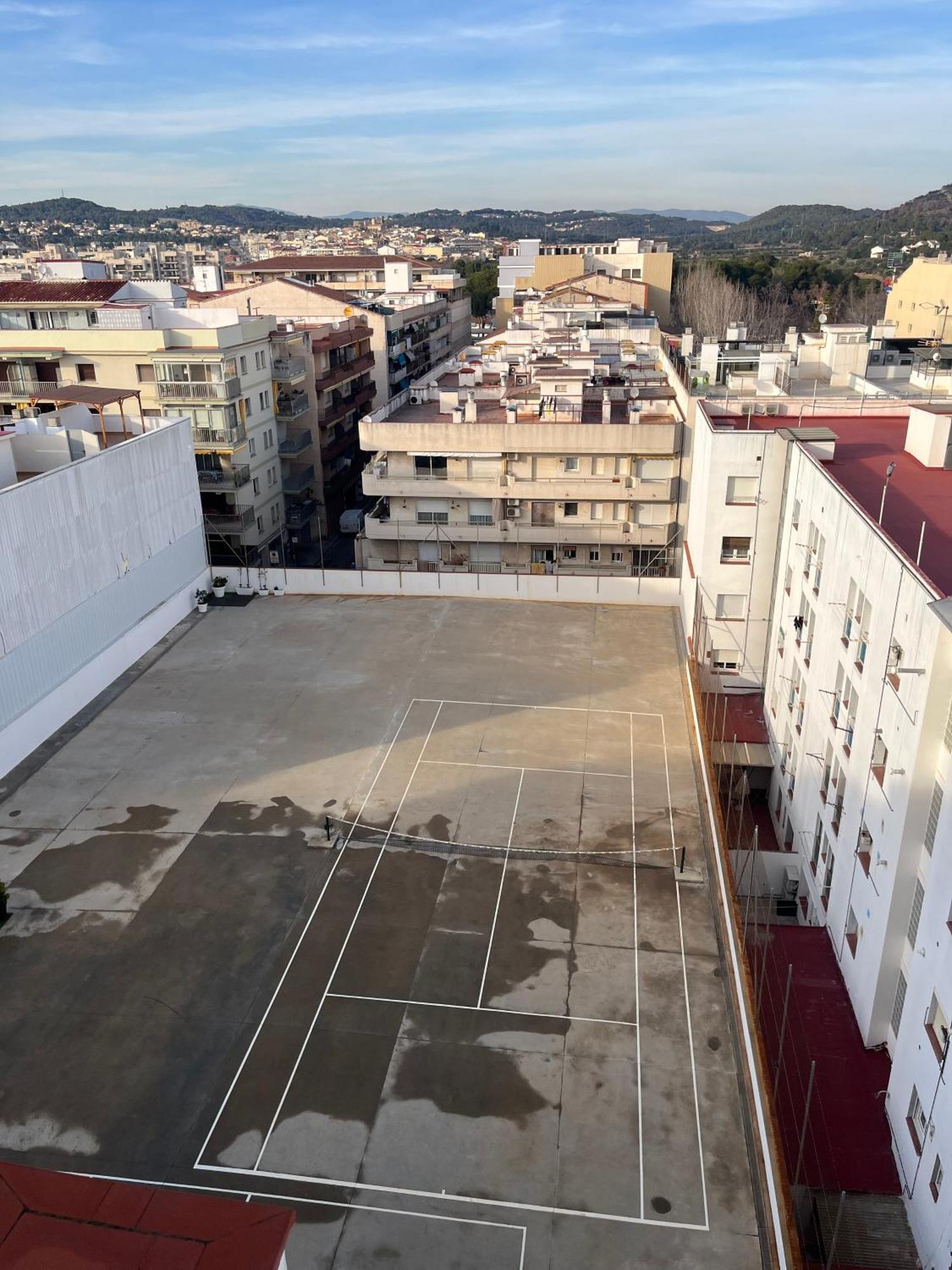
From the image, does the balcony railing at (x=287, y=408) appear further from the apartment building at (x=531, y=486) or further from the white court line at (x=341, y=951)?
the white court line at (x=341, y=951)

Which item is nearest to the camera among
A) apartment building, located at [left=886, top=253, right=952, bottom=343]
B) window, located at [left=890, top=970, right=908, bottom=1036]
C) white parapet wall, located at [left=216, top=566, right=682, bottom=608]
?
window, located at [left=890, top=970, right=908, bottom=1036]

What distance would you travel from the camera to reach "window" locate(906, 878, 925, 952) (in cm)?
1536

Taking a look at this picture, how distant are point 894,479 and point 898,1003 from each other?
44.8 ft

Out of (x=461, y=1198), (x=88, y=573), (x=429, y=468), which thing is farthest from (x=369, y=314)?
(x=461, y=1198)

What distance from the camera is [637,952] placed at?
64.1ft

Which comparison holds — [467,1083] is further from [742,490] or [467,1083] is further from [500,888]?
[742,490]

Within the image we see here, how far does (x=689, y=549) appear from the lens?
34.7 m

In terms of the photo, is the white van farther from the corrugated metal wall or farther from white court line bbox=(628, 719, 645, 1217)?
white court line bbox=(628, 719, 645, 1217)

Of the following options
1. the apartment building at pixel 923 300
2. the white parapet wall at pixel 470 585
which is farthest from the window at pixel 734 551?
the apartment building at pixel 923 300

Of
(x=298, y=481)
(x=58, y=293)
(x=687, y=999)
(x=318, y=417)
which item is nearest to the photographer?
(x=687, y=999)

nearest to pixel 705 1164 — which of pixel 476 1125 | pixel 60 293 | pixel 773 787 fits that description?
pixel 476 1125

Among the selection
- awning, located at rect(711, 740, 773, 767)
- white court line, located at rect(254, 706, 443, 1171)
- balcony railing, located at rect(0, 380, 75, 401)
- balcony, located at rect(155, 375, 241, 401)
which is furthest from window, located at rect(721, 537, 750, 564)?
balcony railing, located at rect(0, 380, 75, 401)

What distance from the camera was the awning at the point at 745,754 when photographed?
27500mm

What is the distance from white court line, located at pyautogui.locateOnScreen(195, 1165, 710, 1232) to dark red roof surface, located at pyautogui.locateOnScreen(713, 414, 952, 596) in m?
11.2
